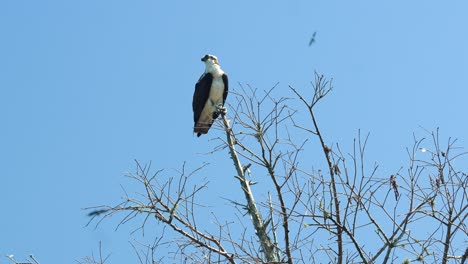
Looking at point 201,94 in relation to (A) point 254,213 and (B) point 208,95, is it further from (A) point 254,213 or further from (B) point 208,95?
(A) point 254,213

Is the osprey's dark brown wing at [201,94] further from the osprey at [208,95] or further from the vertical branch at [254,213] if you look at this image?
the vertical branch at [254,213]

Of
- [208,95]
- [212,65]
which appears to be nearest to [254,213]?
[208,95]

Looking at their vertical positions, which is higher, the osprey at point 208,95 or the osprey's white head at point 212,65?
the osprey's white head at point 212,65

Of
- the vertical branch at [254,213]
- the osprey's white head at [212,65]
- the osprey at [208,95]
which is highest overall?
the osprey's white head at [212,65]

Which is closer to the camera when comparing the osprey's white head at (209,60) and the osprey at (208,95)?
the osprey at (208,95)

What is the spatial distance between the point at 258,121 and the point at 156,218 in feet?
3.08

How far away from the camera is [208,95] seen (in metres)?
11.3

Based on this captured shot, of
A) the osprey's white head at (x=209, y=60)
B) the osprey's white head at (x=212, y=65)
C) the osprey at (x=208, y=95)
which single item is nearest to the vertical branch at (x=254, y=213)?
the osprey at (x=208, y=95)

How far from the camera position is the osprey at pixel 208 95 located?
11.2 meters

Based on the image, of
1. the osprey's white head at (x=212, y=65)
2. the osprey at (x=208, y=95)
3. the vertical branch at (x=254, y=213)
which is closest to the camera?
the vertical branch at (x=254, y=213)

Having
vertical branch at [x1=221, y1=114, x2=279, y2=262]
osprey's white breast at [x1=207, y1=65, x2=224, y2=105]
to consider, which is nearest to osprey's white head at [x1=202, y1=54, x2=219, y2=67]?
osprey's white breast at [x1=207, y1=65, x2=224, y2=105]

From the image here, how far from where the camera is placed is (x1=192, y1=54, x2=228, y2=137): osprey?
36.8 feet

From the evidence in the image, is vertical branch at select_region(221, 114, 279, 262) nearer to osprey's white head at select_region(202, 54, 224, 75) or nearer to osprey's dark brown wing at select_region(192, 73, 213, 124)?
osprey's dark brown wing at select_region(192, 73, 213, 124)

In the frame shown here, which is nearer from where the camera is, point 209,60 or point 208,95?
point 208,95
